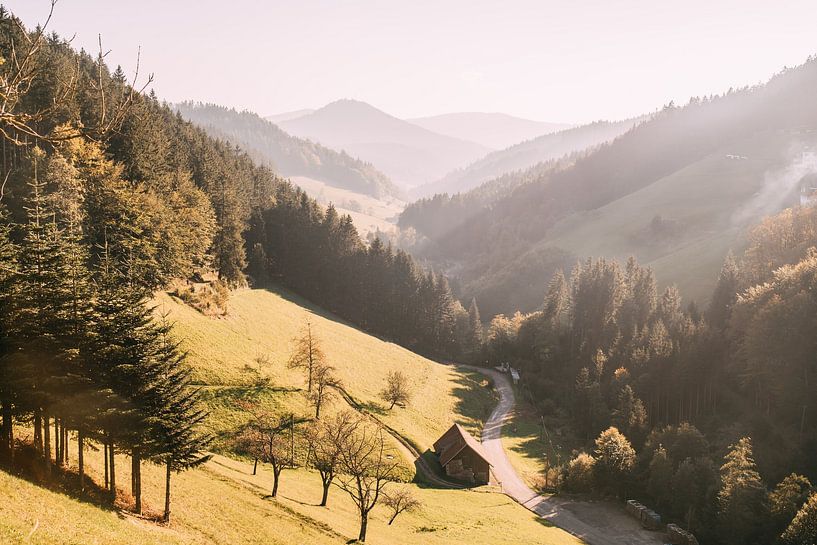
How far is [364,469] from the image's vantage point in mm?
42125

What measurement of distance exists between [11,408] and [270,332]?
47110 millimetres

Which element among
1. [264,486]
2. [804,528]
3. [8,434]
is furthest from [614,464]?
[8,434]

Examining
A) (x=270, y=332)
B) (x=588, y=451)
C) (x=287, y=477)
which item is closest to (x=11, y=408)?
(x=287, y=477)

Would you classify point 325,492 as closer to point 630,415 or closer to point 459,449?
point 459,449

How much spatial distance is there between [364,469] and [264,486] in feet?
26.5

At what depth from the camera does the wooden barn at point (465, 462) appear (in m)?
64.1

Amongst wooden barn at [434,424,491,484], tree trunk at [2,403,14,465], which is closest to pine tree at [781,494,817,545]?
wooden barn at [434,424,491,484]

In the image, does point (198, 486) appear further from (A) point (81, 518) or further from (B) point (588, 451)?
(B) point (588, 451)

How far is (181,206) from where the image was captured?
73.6 m

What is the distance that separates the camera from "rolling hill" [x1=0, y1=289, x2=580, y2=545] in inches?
982

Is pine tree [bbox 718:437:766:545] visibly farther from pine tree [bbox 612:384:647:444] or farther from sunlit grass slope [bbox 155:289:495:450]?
sunlit grass slope [bbox 155:289:495:450]

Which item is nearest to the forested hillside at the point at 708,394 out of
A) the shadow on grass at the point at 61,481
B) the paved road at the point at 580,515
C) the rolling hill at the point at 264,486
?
the paved road at the point at 580,515

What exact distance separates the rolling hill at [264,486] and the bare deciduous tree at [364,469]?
4.96 ft

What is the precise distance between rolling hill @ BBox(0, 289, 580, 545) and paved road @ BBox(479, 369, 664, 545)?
10.9 feet
